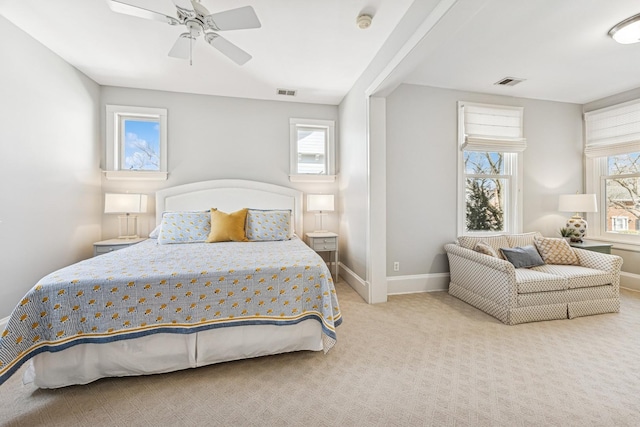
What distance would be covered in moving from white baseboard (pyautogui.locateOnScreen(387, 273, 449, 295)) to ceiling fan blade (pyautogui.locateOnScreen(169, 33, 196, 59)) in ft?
10.8

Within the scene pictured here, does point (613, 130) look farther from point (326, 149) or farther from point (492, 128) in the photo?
point (326, 149)

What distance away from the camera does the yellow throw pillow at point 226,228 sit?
318 centimetres

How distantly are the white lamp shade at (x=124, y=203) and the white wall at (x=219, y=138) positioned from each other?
298 millimetres

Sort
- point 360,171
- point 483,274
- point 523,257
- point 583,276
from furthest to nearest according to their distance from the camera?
point 360,171, point 523,257, point 483,274, point 583,276

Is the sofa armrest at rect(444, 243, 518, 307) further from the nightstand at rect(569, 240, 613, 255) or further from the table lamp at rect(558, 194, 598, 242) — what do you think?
the table lamp at rect(558, 194, 598, 242)

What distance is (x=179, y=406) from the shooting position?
1589 millimetres

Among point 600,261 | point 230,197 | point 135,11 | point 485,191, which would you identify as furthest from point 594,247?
point 135,11

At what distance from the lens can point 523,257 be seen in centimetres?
309

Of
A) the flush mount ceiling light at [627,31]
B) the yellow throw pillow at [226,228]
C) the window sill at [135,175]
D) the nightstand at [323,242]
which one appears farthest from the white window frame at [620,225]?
the window sill at [135,175]

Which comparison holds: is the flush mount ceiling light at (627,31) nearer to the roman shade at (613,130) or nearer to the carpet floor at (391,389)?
the roman shade at (613,130)

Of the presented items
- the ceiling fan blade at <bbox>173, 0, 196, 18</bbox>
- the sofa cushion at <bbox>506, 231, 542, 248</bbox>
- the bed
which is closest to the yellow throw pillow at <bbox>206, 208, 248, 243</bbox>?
the bed

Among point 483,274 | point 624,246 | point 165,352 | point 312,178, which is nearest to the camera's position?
point 165,352

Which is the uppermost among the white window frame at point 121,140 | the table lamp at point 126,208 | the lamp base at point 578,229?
the white window frame at point 121,140

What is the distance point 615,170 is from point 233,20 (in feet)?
17.6
